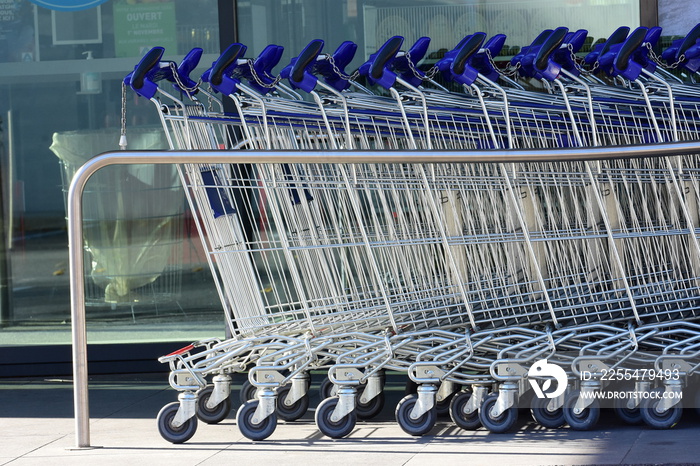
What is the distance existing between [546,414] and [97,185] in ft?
11.9

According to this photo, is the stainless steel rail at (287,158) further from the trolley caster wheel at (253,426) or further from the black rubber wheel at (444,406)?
the black rubber wheel at (444,406)

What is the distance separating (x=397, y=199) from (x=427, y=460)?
1309 millimetres

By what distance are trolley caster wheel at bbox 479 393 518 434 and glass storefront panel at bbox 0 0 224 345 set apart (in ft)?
9.07

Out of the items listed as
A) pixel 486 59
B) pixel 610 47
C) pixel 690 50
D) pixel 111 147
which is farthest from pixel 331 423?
pixel 111 147

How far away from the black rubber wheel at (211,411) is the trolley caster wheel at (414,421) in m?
0.94

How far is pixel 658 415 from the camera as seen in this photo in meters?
4.66

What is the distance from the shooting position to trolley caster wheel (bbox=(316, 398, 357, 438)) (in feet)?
15.4

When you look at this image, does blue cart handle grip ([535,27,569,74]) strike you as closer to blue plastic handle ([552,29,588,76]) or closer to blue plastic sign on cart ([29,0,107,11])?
blue plastic handle ([552,29,588,76])

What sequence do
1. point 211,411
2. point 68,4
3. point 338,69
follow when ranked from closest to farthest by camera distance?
point 338,69
point 211,411
point 68,4

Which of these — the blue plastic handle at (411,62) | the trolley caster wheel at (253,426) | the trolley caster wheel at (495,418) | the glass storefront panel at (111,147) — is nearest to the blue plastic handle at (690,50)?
the blue plastic handle at (411,62)

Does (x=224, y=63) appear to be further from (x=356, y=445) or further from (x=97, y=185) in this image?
(x=97, y=185)

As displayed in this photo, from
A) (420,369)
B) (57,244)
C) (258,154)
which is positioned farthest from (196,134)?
(57,244)

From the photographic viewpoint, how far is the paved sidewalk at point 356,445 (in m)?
4.29

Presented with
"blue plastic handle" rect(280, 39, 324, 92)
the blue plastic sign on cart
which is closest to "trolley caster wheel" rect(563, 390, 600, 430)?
"blue plastic handle" rect(280, 39, 324, 92)
